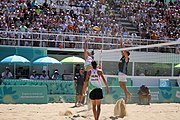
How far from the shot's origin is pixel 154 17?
29.6 metres

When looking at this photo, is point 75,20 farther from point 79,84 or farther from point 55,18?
point 79,84

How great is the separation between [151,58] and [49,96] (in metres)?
7.12

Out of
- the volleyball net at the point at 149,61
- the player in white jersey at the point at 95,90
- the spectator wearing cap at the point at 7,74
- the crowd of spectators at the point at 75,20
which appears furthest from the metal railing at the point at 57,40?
the player in white jersey at the point at 95,90

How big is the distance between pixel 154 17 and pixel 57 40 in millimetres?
9388

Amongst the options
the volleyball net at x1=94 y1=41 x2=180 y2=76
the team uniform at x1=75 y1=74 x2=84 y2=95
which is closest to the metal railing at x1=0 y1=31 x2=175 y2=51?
the volleyball net at x1=94 y1=41 x2=180 y2=76

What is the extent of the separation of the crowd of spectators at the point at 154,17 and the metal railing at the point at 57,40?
3316mm

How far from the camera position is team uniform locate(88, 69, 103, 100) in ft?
31.6

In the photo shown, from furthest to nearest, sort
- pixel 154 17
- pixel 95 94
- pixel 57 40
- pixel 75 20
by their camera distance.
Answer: pixel 154 17
pixel 75 20
pixel 57 40
pixel 95 94

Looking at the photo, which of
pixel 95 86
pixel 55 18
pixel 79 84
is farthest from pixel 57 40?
pixel 95 86

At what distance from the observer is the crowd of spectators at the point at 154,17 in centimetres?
2753

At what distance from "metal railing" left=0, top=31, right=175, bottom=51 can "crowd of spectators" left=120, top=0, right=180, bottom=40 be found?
332 cm

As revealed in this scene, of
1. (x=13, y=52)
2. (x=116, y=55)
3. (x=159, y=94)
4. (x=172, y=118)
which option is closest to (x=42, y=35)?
(x=13, y=52)

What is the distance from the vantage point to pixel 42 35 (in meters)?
22.4

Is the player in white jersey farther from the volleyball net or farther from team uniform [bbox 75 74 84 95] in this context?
the volleyball net
